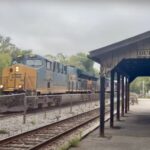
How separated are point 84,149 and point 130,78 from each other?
1812cm

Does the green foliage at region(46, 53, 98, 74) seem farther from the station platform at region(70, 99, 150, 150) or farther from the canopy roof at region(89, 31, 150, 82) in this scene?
the canopy roof at region(89, 31, 150, 82)

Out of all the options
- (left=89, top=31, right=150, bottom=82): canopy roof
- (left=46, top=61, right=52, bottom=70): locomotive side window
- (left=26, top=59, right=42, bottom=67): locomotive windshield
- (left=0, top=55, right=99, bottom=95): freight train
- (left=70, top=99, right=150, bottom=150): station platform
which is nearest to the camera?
(left=70, top=99, right=150, bottom=150): station platform

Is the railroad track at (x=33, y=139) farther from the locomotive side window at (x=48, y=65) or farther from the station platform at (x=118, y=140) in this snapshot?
the locomotive side window at (x=48, y=65)

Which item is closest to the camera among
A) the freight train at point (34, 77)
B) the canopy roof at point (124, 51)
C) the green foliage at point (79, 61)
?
the canopy roof at point (124, 51)

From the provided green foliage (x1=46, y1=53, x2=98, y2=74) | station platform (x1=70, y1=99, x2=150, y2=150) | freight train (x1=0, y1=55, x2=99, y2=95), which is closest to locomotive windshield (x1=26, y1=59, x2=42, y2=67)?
freight train (x1=0, y1=55, x2=99, y2=95)

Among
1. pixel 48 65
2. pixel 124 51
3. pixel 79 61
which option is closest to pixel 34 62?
pixel 48 65

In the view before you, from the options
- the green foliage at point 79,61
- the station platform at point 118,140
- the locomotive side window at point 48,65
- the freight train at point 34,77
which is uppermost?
the green foliage at point 79,61

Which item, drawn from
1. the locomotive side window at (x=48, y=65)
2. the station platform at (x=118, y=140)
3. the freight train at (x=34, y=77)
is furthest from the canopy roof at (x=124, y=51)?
the locomotive side window at (x=48, y=65)

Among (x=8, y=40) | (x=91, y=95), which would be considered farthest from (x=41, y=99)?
(x=8, y=40)

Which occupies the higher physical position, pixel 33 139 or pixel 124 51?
pixel 124 51

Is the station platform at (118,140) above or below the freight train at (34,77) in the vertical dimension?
below

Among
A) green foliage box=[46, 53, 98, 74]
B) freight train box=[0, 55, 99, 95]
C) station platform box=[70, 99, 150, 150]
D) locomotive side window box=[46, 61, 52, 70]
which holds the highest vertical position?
green foliage box=[46, 53, 98, 74]

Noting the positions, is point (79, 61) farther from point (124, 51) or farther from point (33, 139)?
point (33, 139)

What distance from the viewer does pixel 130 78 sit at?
96.5 ft
